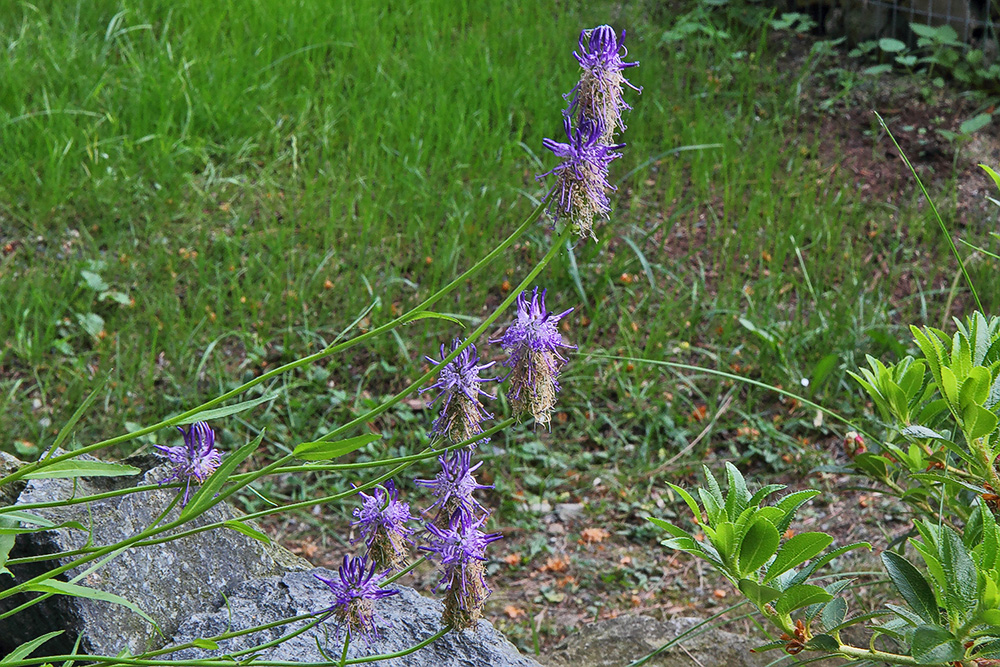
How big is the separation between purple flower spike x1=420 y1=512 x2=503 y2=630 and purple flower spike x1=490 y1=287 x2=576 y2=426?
0.17 metres

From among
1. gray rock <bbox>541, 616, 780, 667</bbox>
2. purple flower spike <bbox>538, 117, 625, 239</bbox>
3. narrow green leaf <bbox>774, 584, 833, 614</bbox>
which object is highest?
purple flower spike <bbox>538, 117, 625, 239</bbox>

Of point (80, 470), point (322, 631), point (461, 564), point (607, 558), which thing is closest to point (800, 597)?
point (461, 564)

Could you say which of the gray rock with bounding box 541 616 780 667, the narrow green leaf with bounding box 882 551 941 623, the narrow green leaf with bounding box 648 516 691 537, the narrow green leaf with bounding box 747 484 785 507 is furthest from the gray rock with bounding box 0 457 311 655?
the narrow green leaf with bounding box 882 551 941 623

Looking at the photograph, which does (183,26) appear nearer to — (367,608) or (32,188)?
(32,188)

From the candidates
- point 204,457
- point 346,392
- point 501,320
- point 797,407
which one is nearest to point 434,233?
point 501,320

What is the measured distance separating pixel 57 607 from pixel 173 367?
1516 millimetres

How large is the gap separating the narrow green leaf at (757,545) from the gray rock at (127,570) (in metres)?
1.02

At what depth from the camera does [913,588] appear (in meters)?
1.28

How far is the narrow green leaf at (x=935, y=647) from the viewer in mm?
1160

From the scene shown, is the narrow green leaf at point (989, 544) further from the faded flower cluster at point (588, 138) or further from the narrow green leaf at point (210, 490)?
the narrow green leaf at point (210, 490)

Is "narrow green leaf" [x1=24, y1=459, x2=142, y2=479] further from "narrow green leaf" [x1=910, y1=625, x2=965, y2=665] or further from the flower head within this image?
"narrow green leaf" [x1=910, y1=625, x2=965, y2=665]

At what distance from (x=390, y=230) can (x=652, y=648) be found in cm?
203

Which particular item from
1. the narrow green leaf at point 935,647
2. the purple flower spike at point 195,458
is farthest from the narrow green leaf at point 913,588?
the purple flower spike at point 195,458

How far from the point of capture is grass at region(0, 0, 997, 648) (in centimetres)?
310
